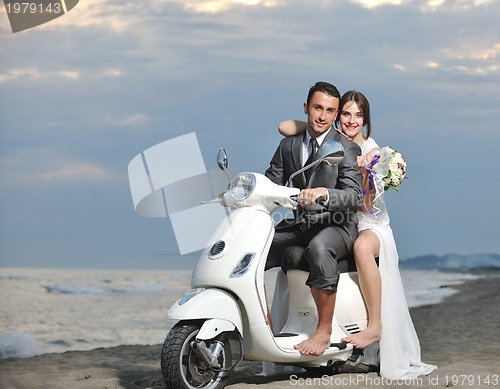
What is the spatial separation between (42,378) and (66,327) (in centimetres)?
517

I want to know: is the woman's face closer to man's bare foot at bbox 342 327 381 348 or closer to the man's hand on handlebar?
the man's hand on handlebar

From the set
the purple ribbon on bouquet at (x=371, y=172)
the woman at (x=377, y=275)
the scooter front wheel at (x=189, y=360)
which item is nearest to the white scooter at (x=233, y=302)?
the scooter front wheel at (x=189, y=360)

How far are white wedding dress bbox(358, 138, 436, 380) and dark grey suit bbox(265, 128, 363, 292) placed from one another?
0.72ft

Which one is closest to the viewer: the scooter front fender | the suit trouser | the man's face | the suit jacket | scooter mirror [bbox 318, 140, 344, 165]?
the scooter front fender

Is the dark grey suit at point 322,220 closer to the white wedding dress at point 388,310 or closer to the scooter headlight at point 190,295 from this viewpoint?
the white wedding dress at point 388,310

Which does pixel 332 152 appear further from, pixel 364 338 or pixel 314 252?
pixel 364 338

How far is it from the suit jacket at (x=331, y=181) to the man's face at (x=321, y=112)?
67mm

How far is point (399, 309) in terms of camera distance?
5082 millimetres

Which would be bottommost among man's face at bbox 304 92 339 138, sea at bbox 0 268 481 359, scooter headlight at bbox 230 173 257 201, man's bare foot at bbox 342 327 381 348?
sea at bbox 0 268 481 359

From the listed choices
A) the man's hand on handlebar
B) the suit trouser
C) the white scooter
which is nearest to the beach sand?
the white scooter

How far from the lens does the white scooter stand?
165 inches

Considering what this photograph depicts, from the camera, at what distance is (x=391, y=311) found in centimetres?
500

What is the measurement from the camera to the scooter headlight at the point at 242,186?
14.5 ft

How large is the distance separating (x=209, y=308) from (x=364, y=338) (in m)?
1.09
